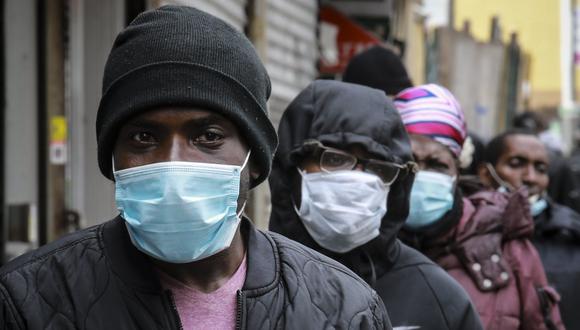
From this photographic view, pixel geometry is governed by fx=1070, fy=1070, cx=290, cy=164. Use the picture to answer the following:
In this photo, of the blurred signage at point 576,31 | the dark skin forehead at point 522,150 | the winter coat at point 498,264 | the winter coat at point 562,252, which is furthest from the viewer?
the blurred signage at point 576,31

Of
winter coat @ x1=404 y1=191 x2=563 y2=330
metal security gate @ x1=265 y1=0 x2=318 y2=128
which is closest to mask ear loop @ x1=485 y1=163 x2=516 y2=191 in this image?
winter coat @ x1=404 y1=191 x2=563 y2=330

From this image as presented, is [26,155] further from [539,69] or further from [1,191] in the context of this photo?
[539,69]

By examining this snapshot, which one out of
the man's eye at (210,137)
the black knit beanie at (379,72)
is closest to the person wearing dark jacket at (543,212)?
the black knit beanie at (379,72)

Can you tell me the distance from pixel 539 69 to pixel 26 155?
24.6 m

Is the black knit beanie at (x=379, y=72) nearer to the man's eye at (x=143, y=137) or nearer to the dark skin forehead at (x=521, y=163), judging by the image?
the dark skin forehead at (x=521, y=163)

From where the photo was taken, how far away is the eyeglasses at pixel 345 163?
3307mm

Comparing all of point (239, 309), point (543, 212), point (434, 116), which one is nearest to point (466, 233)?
point (434, 116)

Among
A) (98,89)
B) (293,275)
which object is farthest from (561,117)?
(293,275)

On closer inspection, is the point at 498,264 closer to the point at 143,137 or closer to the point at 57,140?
the point at 143,137

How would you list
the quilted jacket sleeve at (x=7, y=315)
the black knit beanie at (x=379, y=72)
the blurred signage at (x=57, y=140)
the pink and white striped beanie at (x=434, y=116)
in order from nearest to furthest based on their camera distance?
the quilted jacket sleeve at (x=7, y=315) < the pink and white striped beanie at (x=434, y=116) < the black knit beanie at (x=379, y=72) < the blurred signage at (x=57, y=140)

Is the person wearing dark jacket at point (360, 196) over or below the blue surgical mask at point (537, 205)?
over

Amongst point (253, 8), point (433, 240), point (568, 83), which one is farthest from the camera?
point (568, 83)

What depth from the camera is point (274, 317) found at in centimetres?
222

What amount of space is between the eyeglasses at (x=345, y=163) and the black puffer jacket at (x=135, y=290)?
2.98 feet
